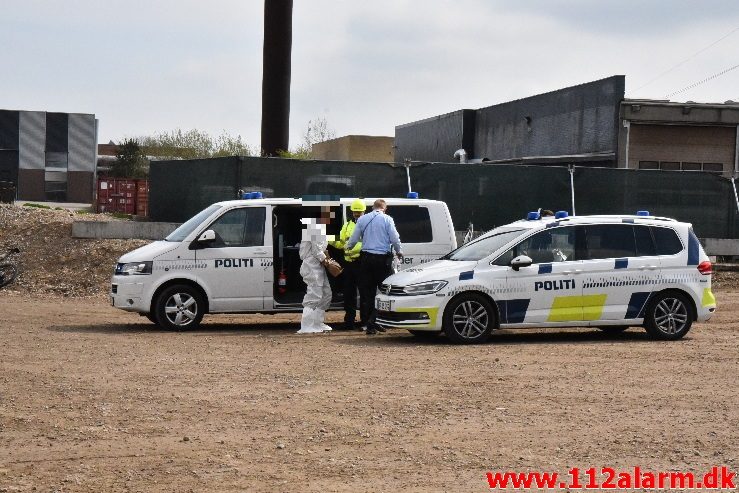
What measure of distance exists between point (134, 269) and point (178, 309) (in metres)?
0.84

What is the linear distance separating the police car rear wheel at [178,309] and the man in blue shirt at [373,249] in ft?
7.89

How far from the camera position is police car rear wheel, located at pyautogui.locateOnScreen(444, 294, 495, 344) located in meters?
14.9

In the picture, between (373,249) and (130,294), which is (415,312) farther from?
(130,294)

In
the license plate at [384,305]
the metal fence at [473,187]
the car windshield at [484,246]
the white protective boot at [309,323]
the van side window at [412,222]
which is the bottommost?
the white protective boot at [309,323]

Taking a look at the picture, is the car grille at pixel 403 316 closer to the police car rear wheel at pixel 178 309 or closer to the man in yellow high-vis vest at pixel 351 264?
the man in yellow high-vis vest at pixel 351 264

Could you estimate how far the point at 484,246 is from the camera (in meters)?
15.7

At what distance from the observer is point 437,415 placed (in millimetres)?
9602

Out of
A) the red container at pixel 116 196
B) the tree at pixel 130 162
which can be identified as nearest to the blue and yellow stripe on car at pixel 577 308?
the red container at pixel 116 196

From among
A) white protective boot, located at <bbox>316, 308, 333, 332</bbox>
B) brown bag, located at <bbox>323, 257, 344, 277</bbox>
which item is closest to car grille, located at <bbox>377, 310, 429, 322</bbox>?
brown bag, located at <bbox>323, 257, 344, 277</bbox>

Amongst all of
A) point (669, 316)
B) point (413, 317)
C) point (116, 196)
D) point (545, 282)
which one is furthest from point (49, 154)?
point (669, 316)

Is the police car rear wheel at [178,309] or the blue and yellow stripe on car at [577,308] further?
the police car rear wheel at [178,309]

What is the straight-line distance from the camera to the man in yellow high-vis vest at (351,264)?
16422 millimetres

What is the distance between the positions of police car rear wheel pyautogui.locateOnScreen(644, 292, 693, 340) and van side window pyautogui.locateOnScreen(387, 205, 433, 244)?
355 cm

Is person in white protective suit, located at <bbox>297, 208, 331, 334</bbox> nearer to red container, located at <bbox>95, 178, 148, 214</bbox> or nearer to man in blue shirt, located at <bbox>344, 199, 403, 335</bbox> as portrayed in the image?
man in blue shirt, located at <bbox>344, 199, 403, 335</bbox>
